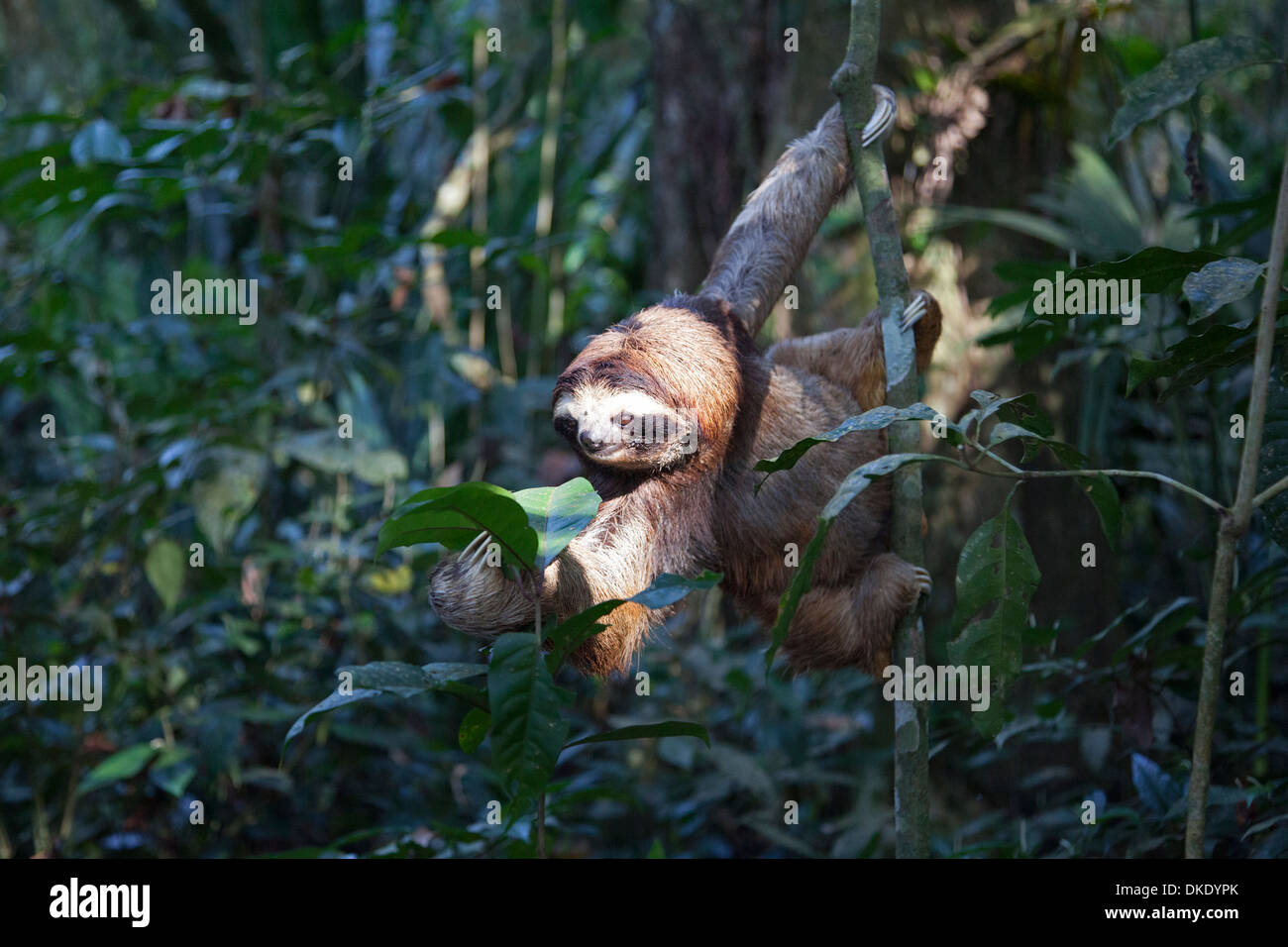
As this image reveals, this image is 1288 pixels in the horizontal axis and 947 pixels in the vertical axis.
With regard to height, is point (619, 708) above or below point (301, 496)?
below

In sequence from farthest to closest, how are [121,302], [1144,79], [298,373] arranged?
[121,302] < [298,373] < [1144,79]

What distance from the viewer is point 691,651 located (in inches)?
227

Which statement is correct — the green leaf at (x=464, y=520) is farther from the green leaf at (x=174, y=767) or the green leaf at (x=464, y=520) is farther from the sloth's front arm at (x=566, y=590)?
the green leaf at (x=174, y=767)

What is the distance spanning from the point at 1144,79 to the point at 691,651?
3724 millimetres

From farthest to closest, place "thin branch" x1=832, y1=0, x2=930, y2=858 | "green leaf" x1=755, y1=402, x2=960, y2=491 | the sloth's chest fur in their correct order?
the sloth's chest fur < "thin branch" x1=832, y1=0, x2=930, y2=858 < "green leaf" x1=755, y1=402, x2=960, y2=491

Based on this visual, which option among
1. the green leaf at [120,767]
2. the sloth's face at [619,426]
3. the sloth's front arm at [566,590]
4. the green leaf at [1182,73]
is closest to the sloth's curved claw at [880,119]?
the green leaf at [1182,73]

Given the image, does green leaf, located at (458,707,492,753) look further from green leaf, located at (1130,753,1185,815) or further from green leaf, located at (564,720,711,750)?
green leaf, located at (1130,753,1185,815)

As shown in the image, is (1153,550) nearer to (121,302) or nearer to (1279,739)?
(1279,739)

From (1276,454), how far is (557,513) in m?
1.86

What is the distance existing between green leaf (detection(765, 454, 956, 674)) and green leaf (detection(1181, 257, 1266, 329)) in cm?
72

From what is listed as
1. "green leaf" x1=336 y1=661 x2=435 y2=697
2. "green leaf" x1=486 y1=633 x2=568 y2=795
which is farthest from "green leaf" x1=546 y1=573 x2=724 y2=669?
"green leaf" x1=336 y1=661 x2=435 y2=697

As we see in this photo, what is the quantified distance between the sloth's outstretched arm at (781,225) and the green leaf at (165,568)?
9.27 ft

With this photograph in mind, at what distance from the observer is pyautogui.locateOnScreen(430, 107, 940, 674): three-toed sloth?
2.77 meters
